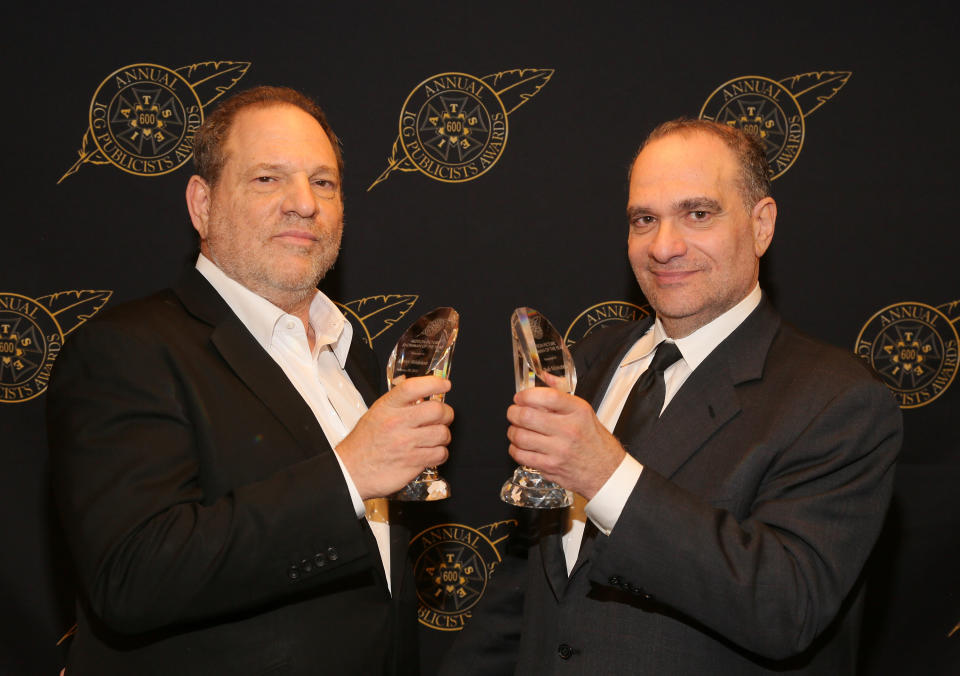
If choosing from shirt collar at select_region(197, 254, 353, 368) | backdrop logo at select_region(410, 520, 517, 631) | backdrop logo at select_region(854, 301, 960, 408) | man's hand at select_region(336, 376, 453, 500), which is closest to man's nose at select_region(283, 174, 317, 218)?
shirt collar at select_region(197, 254, 353, 368)

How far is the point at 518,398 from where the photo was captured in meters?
1.65

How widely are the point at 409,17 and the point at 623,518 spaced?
214 cm

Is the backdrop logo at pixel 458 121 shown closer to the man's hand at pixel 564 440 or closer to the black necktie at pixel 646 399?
the black necktie at pixel 646 399

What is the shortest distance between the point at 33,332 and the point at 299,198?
1.45m

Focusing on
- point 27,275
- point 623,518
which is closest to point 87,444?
point 623,518

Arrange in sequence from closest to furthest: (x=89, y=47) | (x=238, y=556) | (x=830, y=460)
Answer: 1. (x=238, y=556)
2. (x=830, y=460)
3. (x=89, y=47)

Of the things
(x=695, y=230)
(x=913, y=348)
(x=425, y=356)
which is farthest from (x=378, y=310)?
(x=913, y=348)

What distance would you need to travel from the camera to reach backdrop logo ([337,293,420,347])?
2982 mm

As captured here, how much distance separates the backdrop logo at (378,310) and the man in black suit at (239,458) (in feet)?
2.42

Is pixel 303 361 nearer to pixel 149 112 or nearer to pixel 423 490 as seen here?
pixel 423 490

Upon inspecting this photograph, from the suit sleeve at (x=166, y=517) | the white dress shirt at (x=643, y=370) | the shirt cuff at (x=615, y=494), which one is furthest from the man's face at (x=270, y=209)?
the shirt cuff at (x=615, y=494)

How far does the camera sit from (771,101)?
296cm

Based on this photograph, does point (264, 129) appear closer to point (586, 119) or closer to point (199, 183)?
point (199, 183)

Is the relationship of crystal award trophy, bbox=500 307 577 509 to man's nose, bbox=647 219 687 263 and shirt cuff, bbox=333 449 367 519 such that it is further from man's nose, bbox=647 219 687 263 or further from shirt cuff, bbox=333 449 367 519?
man's nose, bbox=647 219 687 263
